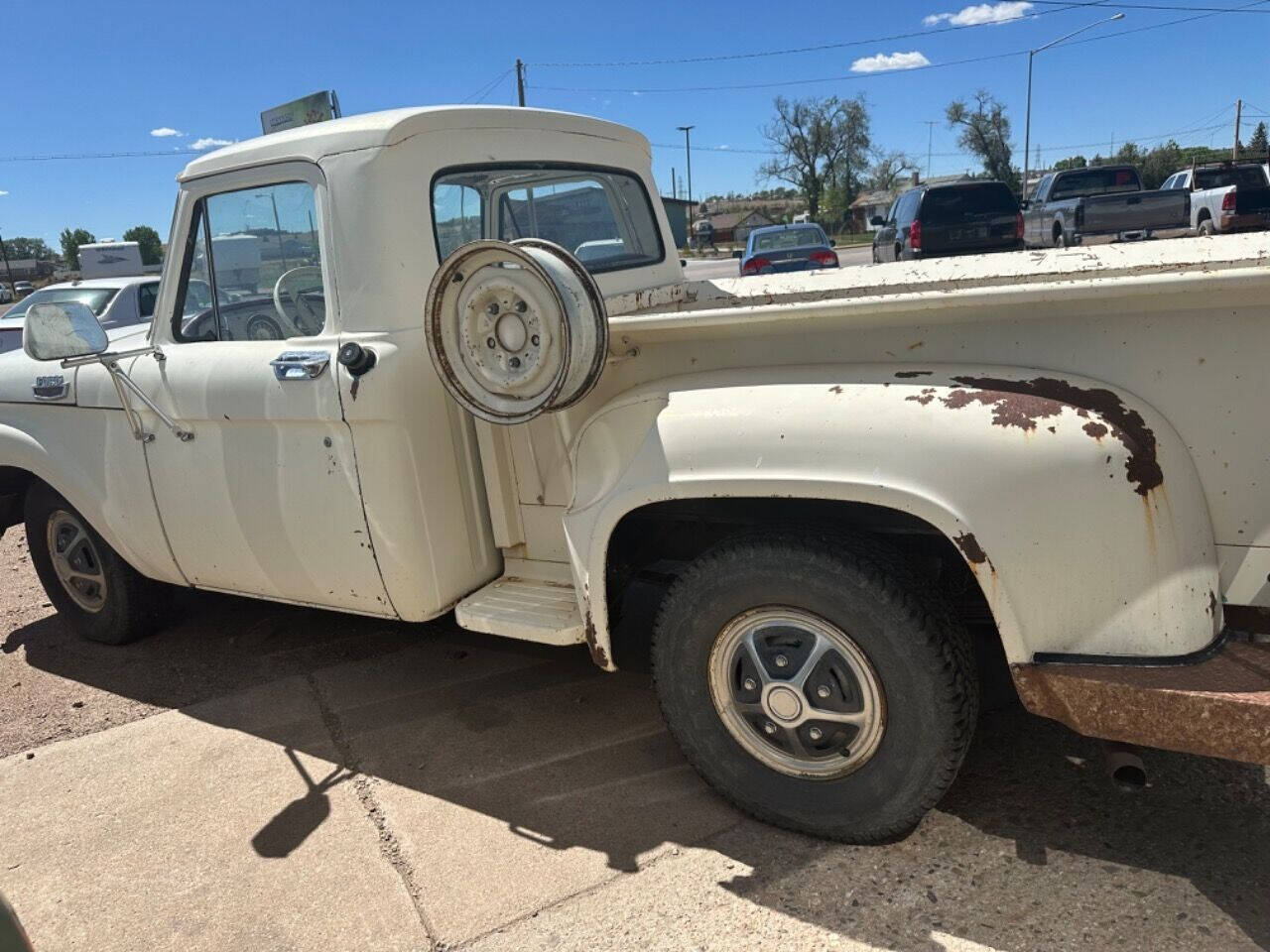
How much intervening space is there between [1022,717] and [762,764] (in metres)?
1.09

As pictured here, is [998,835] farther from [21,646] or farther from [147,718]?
[21,646]

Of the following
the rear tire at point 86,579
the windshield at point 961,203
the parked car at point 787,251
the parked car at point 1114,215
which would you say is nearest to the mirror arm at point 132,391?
the rear tire at point 86,579

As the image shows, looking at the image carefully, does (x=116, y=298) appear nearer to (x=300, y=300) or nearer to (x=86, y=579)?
(x=86, y=579)

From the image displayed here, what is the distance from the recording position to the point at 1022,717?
320cm

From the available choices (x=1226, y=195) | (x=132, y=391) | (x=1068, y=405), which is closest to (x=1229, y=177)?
(x=1226, y=195)

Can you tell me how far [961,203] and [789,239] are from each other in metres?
3.00

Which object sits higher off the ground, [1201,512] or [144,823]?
[1201,512]

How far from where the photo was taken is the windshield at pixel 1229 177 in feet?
60.1

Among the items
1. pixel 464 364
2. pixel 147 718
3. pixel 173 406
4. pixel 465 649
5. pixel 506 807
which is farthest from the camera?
pixel 465 649

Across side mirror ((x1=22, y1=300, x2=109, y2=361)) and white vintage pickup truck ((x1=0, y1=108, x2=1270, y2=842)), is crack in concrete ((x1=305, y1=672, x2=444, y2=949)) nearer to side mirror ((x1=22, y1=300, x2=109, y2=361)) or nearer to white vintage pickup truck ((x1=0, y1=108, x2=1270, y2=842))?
white vintage pickup truck ((x1=0, y1=108, x2=1270, y2=842))

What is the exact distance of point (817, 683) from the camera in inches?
97.7

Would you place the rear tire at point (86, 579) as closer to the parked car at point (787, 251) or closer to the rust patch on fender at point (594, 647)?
the rust patch on fender at point (594, 647)

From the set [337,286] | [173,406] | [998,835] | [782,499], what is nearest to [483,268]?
[337,286]

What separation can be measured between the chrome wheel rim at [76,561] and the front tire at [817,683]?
2.97 metres
